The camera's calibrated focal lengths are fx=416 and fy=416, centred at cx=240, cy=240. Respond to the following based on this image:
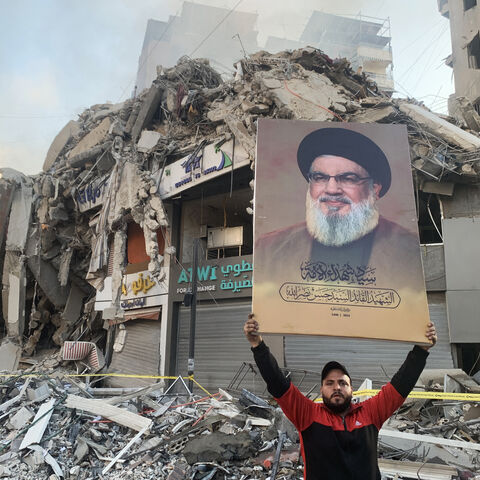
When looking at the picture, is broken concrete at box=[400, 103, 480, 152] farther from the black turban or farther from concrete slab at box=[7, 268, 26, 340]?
concrete slab at box=[7, 268, 26, 340]

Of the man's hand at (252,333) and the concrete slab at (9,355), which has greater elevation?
the man's hand at (252,333)

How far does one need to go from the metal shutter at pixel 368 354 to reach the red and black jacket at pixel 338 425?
331 inches

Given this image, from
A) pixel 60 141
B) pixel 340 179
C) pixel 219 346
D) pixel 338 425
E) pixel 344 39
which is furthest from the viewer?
pixel 344 39

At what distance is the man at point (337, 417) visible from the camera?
88.0 inches

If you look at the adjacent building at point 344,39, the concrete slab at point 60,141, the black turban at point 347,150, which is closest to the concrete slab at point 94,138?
the concrete slab at point 60,141

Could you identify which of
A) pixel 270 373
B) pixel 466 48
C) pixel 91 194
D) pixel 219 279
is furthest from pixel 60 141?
pixel 270 373

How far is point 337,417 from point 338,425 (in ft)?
0.19

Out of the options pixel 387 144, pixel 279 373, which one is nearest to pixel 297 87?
pixel 387 144

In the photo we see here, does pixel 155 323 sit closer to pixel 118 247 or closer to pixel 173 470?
pixel 118 247

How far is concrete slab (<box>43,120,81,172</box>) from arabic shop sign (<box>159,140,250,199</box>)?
10609 mm

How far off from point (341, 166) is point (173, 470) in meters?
4.05

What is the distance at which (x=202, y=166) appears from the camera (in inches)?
566

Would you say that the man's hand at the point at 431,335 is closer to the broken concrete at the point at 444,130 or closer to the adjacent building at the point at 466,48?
the broken concrete at the point at 444,130

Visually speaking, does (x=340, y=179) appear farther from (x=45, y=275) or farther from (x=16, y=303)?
(x=16, y=303)
